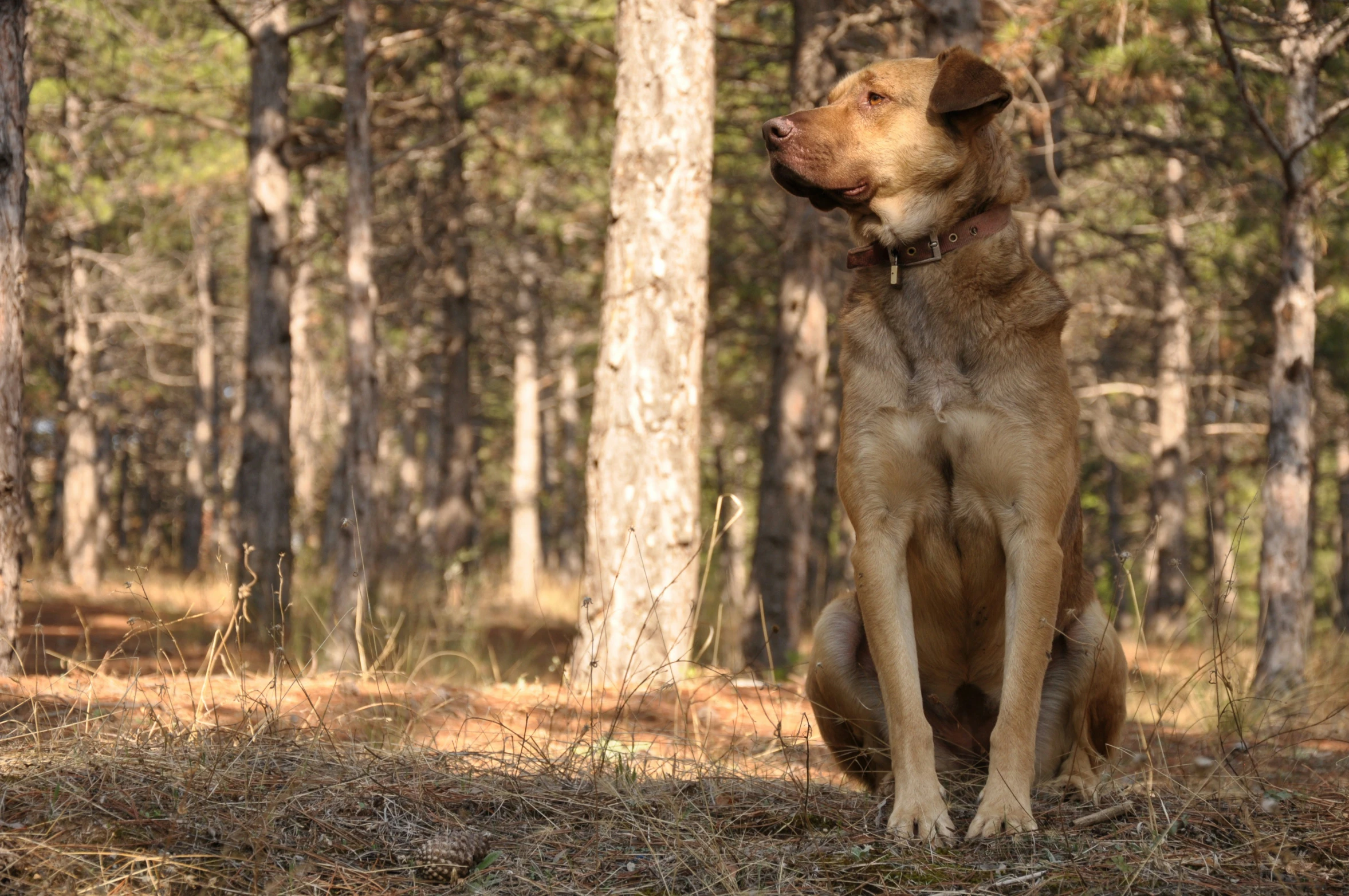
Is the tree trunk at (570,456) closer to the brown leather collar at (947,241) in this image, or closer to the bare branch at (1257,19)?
the bare branch at (1257,19)

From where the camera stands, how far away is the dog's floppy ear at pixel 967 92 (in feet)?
11.0

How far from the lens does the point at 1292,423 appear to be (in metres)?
7.88

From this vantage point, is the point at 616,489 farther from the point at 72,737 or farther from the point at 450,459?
the point at 450,459

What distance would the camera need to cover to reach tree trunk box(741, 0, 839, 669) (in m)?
11.1

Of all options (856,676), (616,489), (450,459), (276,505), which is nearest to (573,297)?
(450,459)

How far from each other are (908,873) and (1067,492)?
1.21 metres

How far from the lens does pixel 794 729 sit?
555cm

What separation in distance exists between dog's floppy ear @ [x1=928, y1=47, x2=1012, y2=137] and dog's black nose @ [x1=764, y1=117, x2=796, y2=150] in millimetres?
435

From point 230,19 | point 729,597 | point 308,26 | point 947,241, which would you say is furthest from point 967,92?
point 308,26

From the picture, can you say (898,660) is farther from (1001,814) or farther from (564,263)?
(564,263)

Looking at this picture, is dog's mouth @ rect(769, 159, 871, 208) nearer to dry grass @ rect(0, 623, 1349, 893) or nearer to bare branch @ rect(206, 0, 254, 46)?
dry grass @ rect(0, 623, 1349, 893)

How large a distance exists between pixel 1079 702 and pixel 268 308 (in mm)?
10609

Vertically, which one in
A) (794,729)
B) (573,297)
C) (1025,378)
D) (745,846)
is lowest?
(794,729)

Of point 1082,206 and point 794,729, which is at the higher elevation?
point 1082,206
